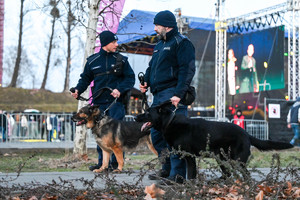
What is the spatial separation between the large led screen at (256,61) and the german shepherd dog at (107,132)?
45.4 ft

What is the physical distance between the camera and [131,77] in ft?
21.8

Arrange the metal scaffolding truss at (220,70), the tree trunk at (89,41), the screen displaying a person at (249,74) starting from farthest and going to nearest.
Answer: the screen displaying a person at (249,74), the metal scaffolding truss at (220,70), the tree trunk at (89,41)

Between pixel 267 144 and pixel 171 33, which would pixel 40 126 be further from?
pixel 267 144

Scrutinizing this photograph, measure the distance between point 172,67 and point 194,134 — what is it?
2.98ft

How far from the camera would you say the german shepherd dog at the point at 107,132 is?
258 inches

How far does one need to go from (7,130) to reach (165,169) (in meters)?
10.6

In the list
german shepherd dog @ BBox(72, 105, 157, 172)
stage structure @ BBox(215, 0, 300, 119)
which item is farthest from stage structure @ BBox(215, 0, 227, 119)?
german shepherd dog @ BBox(72, 105, 157, 172)

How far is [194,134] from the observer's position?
457cm

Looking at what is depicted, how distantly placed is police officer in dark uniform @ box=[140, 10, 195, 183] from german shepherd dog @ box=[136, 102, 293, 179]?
24 centimetres

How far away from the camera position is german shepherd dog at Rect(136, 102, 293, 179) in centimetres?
456

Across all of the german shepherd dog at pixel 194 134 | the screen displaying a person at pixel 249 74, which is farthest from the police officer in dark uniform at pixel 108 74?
the screen displaying a person at pixel 249 74

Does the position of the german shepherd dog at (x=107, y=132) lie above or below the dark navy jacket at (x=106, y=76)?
below

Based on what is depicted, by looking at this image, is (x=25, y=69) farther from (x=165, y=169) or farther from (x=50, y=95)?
(x=165, y=169)

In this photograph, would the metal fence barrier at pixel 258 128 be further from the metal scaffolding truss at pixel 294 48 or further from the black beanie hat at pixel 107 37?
the black beanie hat at pixel 107 37
